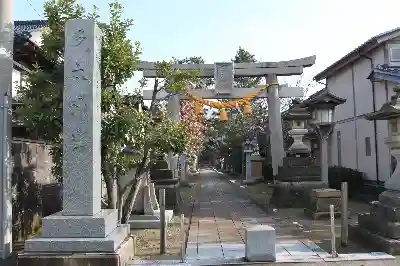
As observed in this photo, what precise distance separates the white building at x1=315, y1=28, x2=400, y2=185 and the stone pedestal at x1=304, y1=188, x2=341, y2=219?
4.70m

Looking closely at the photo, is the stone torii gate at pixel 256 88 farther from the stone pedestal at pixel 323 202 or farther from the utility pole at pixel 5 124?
the utility pole at pixel 5 124

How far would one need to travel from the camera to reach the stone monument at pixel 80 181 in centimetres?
705

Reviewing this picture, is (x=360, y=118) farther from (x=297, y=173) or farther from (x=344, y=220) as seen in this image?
(x=344, y=220)

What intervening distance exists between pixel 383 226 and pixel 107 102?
622cm

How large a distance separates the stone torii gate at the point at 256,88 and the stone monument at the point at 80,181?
11957 millimetres

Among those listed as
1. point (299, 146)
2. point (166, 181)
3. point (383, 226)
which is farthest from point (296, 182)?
point (383, 226)

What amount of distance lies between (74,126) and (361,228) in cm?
675

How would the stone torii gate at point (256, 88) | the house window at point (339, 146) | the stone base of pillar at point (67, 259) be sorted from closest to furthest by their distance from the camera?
the stone base of pillar at point (67, 259) < the stone torii gate at point (256, 88) < the house window at point (339, 146)

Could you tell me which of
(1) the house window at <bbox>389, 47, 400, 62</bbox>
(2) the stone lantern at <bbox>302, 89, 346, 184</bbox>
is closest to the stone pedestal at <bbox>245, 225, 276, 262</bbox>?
(2) the stone lantern at <bbox>302, 89, 346, 184</bbox>

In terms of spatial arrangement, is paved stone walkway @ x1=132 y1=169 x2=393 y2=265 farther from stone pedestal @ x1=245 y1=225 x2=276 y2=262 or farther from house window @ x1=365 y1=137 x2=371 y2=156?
house window @ x1=365 y1=137 x2=371 y2=156

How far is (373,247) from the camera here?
8.95m

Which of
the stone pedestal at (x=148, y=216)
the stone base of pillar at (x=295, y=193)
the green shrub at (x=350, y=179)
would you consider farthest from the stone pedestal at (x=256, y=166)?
the stone pedestal at (x=148, y=216)

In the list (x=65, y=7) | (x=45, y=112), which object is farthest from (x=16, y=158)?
(x=65, y=7)

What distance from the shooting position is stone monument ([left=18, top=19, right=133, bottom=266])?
7.05m
